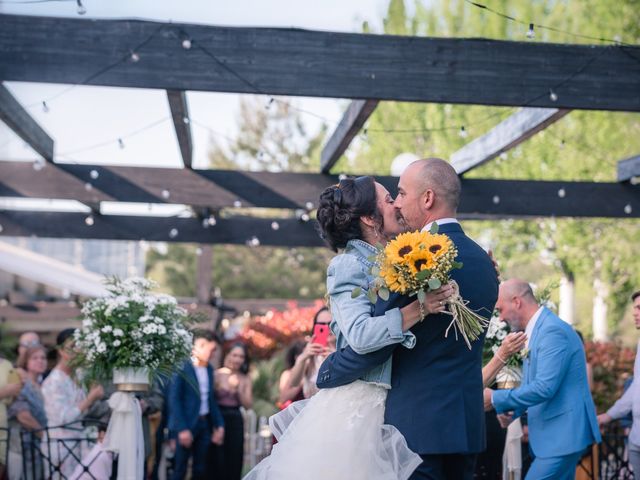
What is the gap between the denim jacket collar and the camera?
3.44m

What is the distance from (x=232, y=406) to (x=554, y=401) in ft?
18.2

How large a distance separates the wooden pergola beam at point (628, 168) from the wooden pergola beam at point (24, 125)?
640 centimetres

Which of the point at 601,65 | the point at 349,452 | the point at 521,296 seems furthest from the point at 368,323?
the point at 601,65

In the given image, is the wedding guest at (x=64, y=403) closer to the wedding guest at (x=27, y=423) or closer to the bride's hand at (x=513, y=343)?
the wedding guest at (x=27, y=423)

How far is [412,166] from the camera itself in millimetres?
3330

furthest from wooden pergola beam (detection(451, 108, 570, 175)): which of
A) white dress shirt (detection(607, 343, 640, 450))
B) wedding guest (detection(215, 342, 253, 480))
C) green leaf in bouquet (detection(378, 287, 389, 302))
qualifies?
green leaf in bouquet (detection(378, 287, 389, 302))

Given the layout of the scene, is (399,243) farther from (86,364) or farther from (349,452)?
(86,364)

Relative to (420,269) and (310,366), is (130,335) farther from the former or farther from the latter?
(420,269)

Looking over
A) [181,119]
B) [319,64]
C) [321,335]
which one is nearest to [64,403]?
[181,119]

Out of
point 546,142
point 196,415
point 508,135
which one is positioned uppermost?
point 546,142

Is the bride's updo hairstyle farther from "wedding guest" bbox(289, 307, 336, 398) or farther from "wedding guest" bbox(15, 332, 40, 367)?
"wedding guest" bbox(15, 332, 40, 367)

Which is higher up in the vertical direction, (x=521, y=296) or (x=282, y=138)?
(x=282, y=138)

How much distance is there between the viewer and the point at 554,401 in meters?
5.12

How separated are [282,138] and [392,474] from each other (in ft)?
106
